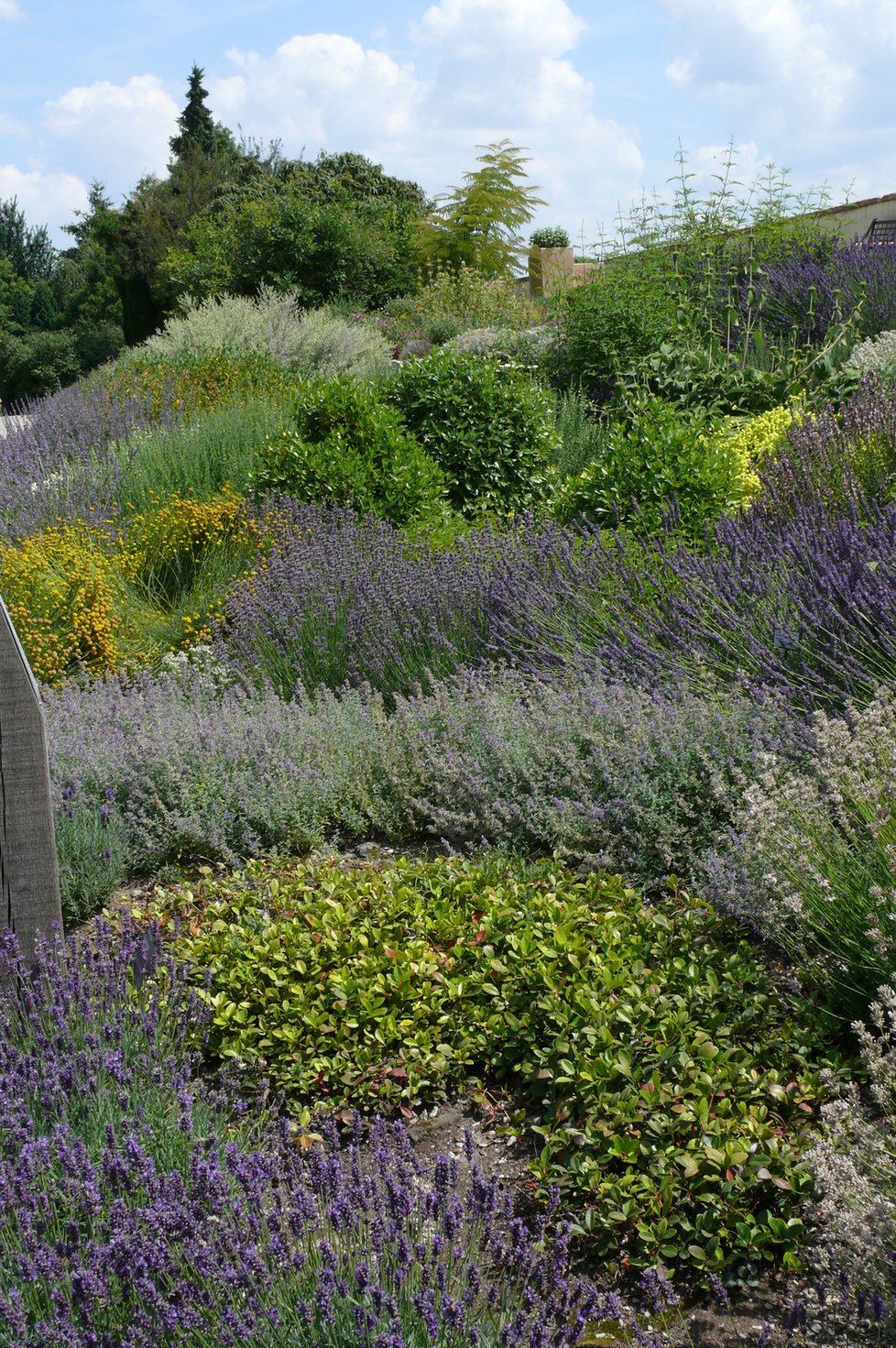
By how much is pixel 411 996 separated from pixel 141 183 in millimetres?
40140

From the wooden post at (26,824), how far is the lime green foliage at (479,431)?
5.35 metres

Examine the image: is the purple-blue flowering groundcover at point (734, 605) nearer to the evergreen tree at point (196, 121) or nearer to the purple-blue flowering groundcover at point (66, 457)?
the purple-blue flowering groundcover at point (66, 457)

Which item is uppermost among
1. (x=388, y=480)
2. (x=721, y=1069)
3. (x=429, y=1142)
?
(x=388, y=480)

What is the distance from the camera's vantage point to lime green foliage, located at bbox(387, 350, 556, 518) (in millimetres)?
8180

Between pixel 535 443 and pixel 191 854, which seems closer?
pixel 191 854

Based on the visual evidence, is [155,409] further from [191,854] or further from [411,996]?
[411,996]

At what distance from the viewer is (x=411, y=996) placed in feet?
Result: 9.56

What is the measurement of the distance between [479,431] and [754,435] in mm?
2194

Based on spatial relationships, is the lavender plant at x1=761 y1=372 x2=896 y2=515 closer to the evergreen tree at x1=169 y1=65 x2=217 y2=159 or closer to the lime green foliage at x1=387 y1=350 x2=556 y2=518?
the lime green foliage at x1=387 y1=350 x2=556 y2=518

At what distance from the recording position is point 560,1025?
2689mm

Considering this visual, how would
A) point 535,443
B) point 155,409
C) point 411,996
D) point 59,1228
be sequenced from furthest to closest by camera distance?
point 155,409 → point 535,443 → point 411,996 → point 59,1228

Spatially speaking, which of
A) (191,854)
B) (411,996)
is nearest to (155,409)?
(191,854)

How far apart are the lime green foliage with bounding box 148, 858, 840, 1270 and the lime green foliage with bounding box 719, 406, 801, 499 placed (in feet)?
16.1

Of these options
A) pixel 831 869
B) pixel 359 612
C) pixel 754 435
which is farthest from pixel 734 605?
pixel 754 435
